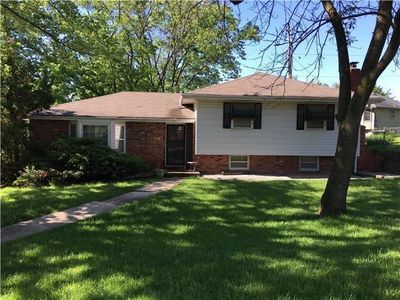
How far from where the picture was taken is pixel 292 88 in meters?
19.4

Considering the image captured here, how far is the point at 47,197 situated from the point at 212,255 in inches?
282

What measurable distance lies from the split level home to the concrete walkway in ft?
17.3

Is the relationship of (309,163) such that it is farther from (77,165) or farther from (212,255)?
(212,255)

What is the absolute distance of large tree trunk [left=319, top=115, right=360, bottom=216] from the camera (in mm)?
9406

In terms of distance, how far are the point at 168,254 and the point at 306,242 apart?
6.98 feet

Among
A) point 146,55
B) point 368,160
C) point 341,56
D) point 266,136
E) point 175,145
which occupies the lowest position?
point 368,160

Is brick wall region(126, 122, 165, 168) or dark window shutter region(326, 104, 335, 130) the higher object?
dark window shutter region(326, 104, 335, 130)

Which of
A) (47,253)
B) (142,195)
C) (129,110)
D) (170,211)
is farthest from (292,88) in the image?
(47,253)

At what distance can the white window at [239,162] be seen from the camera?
19000 mm

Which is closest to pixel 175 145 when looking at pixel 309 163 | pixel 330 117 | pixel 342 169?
pixel 309 163

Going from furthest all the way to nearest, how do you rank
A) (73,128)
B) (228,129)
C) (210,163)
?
(73,128) → (210,163) → (228,129)

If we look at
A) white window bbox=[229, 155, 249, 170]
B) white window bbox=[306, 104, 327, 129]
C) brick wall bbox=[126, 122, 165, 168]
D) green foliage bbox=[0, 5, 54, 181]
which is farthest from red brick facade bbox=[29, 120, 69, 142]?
white window bbox=[306, 104, 327, 129]

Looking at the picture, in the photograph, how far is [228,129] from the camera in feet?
60.6

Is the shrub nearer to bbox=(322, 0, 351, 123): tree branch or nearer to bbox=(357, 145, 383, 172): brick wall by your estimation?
bbox=(322, 0, 351, 123): tree branch
